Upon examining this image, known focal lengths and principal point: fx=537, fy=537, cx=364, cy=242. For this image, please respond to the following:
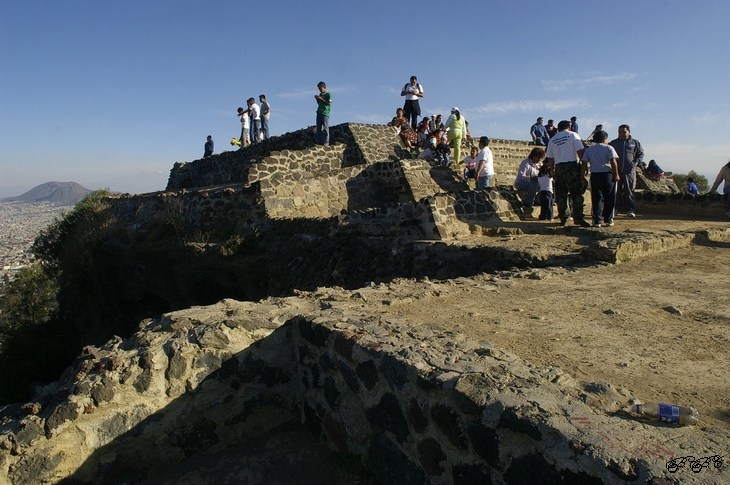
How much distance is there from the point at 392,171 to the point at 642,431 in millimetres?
11575

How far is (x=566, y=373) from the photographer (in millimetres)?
2668

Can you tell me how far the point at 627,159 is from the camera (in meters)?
9.39

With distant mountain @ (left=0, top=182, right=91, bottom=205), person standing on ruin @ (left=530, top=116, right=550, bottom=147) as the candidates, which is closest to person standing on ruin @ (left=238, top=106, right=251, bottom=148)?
person standing on ruin @ (left=530, top=116, right=550, bottom=147)

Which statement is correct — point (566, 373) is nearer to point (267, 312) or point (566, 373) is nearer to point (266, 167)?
point (267, 312)

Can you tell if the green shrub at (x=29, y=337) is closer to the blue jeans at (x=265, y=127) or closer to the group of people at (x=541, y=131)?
the blue jeans at (x=265, y=127)

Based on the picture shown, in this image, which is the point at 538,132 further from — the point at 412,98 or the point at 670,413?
the point at 670,413

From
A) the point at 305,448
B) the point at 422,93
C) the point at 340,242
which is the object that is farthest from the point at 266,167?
the point at 305,448

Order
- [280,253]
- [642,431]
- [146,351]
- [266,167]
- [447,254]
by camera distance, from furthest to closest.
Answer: [266,167], [280,253], [447,254], [146,351], [642,431]

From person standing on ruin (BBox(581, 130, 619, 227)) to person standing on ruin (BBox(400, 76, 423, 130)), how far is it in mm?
9914

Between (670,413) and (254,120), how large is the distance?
58.8 ft

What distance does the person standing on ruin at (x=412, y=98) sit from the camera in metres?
17.2

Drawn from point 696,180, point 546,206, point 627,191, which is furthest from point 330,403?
point 696,180

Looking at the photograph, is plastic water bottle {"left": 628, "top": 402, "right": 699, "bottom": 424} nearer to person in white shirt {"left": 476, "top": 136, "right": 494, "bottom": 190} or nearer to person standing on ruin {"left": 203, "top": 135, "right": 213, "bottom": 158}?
person in white shirt {"left": 476, "top": 136, "right": 494, "bottom": 190}

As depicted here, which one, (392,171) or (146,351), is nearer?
(146,351)
